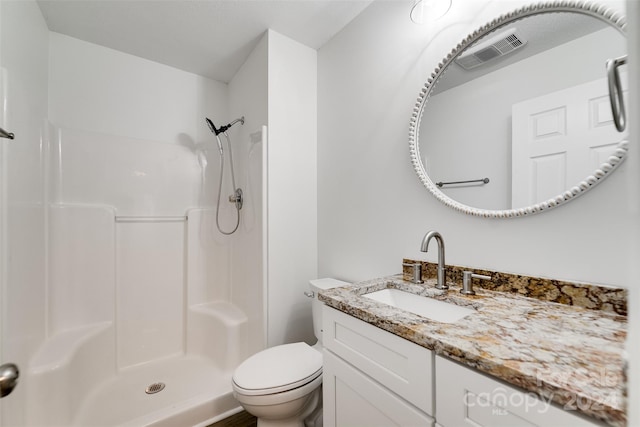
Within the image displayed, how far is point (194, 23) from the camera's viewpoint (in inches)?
66.0

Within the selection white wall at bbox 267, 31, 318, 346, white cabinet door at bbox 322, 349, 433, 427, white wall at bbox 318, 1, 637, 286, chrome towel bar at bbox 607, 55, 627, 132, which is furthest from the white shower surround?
chrome towel bar at bbox 607, 55, 627, 132

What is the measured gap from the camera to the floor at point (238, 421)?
59.4 inches

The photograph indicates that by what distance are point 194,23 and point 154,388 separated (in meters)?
2.41

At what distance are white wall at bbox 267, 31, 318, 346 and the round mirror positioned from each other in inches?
34.7

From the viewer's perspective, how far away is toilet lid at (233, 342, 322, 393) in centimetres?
119

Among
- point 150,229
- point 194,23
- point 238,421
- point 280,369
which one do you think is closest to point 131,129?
point 150,229

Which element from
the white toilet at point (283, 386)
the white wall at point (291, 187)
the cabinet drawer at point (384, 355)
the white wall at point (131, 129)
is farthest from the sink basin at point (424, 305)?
the white wall at point (131, 129)

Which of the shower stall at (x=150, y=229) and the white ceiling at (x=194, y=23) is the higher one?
the white ceiling at (x=194, y=23)

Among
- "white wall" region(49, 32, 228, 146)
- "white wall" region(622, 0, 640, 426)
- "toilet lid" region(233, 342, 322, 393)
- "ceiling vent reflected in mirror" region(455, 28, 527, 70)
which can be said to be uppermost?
"white wall" region(49, 32, 228, 146)

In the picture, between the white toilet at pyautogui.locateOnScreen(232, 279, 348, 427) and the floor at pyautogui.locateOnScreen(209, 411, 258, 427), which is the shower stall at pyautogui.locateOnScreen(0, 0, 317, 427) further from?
the white toilet at pyautogui.locateOnScreen(232, 279, 348, 427)

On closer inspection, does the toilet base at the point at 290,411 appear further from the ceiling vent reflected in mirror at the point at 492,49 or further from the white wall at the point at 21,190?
the ceiling vent reflected in mirror at the point at 492,49

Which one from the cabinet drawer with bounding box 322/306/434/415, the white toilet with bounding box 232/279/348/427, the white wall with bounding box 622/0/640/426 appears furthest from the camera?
the white toilet with bounding box 232/279/348/427

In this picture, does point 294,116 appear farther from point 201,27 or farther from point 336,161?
point 201,27

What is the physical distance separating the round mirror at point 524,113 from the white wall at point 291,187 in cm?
88
